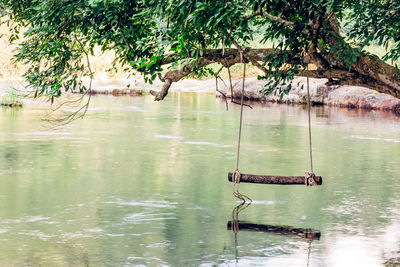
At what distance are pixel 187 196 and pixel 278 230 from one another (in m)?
3.87

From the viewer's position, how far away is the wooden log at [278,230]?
13.0 meters

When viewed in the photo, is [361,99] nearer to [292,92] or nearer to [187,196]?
[292,92]

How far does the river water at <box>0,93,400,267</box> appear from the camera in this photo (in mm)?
11711

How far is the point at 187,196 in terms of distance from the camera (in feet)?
55.3

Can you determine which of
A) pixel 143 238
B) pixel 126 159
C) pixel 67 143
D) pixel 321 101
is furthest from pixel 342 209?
pixel 321 101

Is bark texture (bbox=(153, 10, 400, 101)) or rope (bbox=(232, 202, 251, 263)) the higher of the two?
bark texture (bbox=(153, 10, 400, 101))

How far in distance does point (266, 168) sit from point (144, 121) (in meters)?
14.9

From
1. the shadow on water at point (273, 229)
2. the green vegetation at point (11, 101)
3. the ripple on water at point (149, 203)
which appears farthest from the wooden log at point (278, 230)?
the green vegetation at point (11, 101)

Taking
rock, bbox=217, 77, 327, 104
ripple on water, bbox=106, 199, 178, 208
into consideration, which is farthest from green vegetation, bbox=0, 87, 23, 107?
ripple on water, bbox=106, 199, 178, 208

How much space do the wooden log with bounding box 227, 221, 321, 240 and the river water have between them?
83 mm

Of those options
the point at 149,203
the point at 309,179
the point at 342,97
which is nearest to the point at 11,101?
the point at 342,97

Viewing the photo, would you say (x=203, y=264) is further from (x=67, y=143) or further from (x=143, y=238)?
(x=67, y=143)

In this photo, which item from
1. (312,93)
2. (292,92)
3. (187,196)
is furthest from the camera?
(292,92)

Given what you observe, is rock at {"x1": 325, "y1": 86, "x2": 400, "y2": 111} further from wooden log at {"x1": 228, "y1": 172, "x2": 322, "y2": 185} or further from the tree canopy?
wooden log at {"x1": 228, "y1": 172, "x2": 322, "y2": 185}
